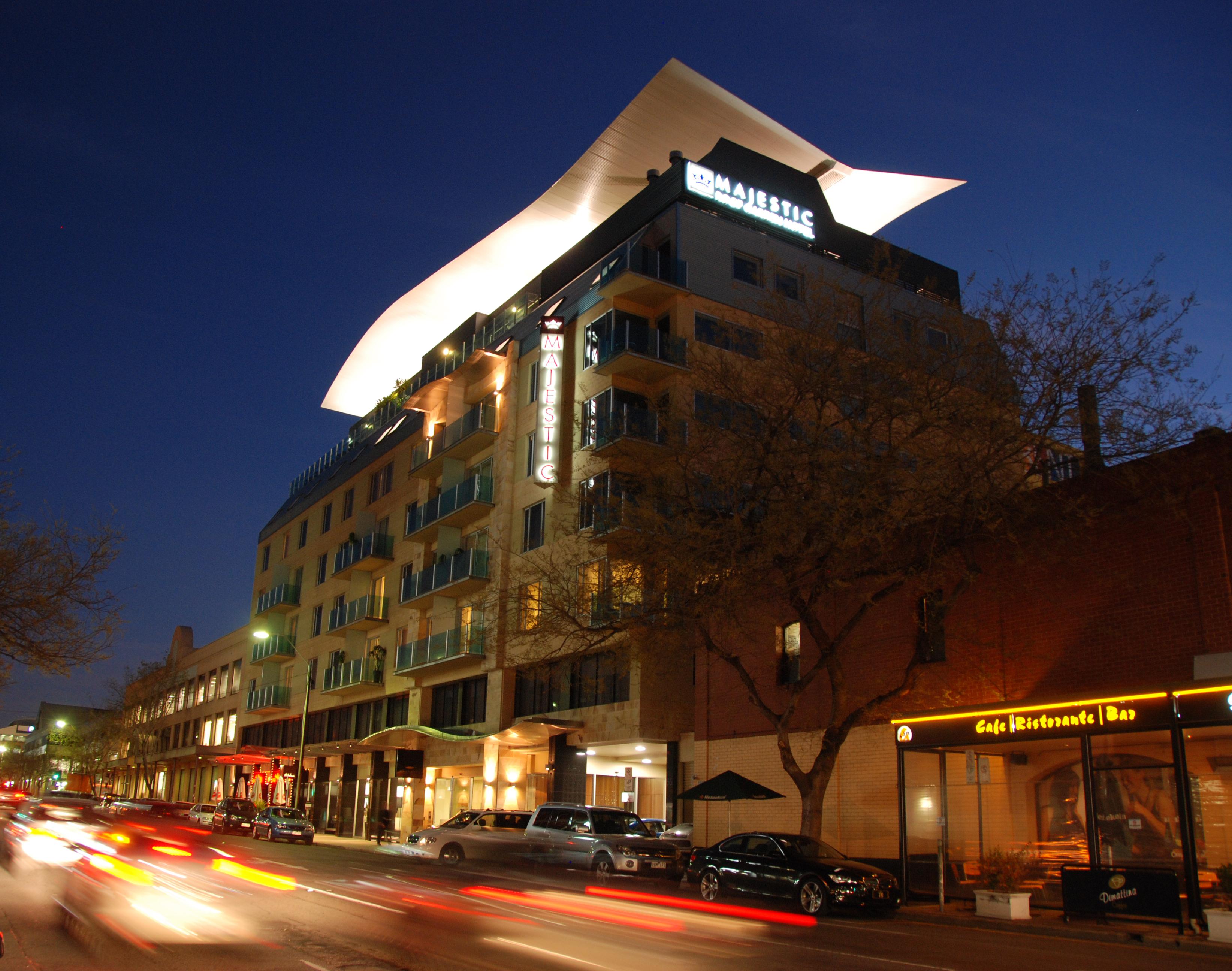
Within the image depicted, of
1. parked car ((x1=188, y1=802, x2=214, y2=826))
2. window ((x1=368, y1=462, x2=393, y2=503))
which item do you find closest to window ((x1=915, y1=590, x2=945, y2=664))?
parked car ((x1=188, y1=802, x2=214, y2=826))

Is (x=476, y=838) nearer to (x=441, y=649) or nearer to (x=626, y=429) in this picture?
(x=626, y=429)

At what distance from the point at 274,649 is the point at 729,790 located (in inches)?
1596

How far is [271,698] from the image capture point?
188 ft

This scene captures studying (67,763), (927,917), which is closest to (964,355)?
Result: (927,917)

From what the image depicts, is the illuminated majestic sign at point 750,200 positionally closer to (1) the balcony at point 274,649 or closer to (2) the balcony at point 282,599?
(1) the balcony at point 274,649

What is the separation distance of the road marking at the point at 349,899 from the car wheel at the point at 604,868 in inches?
282

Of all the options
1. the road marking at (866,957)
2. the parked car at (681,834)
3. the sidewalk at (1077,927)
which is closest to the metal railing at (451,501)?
the parked car at (681,834)

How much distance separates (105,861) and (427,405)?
2718 cm

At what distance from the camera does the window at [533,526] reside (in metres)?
36.6

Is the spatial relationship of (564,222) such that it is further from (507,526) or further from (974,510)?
(974,510)

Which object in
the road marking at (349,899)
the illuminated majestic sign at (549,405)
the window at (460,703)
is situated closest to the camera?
the road marking at (349,899)

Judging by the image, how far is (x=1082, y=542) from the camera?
19875 millimetres

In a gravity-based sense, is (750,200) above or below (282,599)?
above

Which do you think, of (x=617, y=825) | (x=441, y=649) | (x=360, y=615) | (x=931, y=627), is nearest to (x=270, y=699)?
(x=360, y=615)
